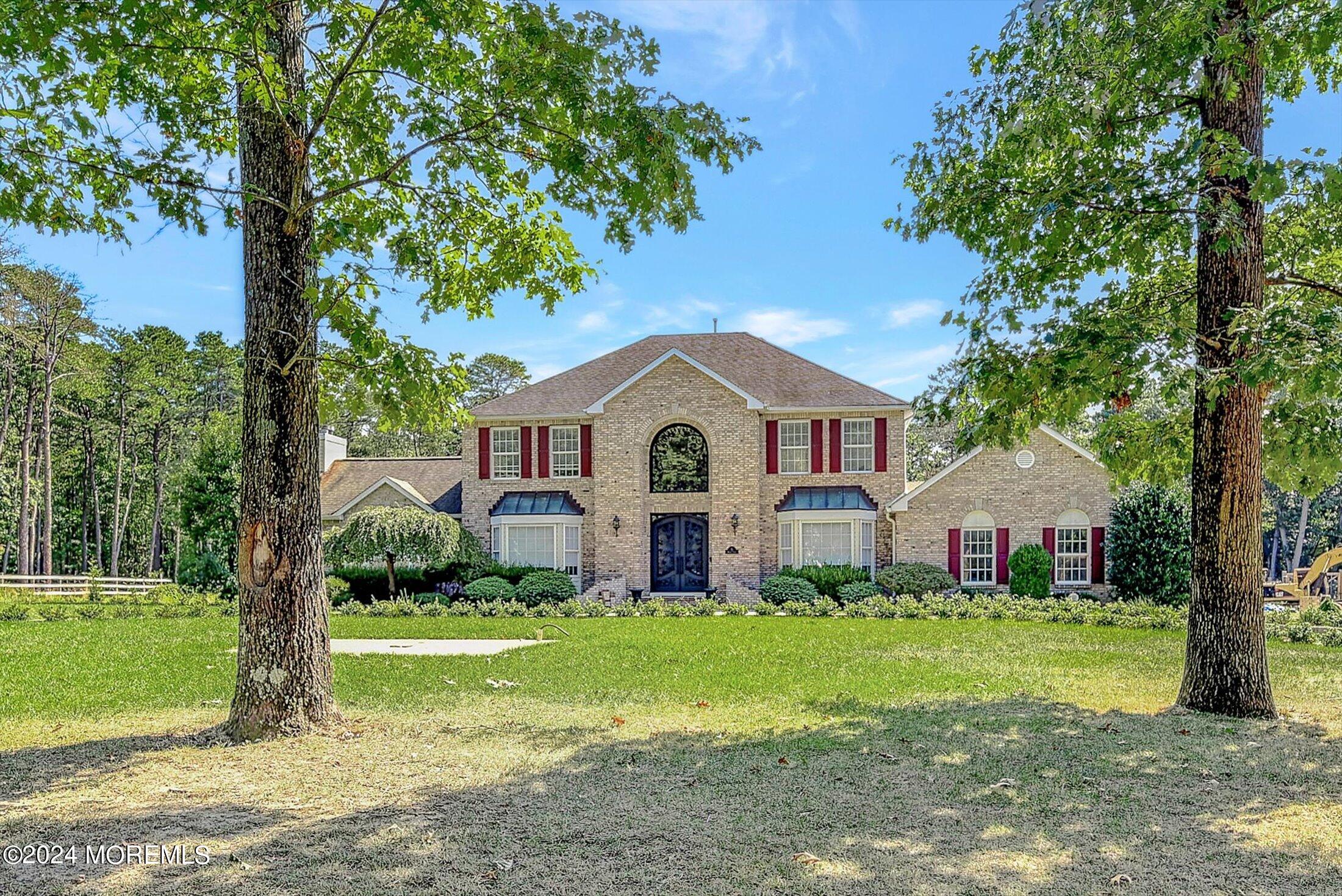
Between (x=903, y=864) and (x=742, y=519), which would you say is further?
(x=742, y=519)

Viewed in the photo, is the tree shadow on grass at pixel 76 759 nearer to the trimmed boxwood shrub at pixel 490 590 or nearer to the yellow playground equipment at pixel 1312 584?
the trimmed boxwood shrub at pixel 490 590

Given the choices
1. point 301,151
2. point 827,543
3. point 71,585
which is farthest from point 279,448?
point 71,585

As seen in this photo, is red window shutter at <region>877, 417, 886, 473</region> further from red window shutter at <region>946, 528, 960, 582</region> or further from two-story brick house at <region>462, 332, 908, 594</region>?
red window shutter at <region>946, 528, 960, 582</region>

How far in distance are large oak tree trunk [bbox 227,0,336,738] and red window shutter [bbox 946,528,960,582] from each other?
1852 centimetres

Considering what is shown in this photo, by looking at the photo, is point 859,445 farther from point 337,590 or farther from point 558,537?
point 337,590

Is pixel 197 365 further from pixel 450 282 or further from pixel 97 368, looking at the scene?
pixel 450 282

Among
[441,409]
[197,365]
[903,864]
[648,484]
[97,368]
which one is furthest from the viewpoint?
[197,365]

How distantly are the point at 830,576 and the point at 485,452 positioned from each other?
10.3 meters

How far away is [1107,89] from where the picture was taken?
285 inches

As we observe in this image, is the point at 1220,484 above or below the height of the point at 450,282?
below

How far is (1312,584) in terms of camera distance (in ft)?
82.9

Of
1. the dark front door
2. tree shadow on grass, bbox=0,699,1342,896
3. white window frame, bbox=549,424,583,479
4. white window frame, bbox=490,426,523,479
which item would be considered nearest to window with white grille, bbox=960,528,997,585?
the dark front door

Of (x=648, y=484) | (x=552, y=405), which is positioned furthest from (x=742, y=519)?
(x=552, y=405)

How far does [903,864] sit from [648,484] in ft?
66.3
